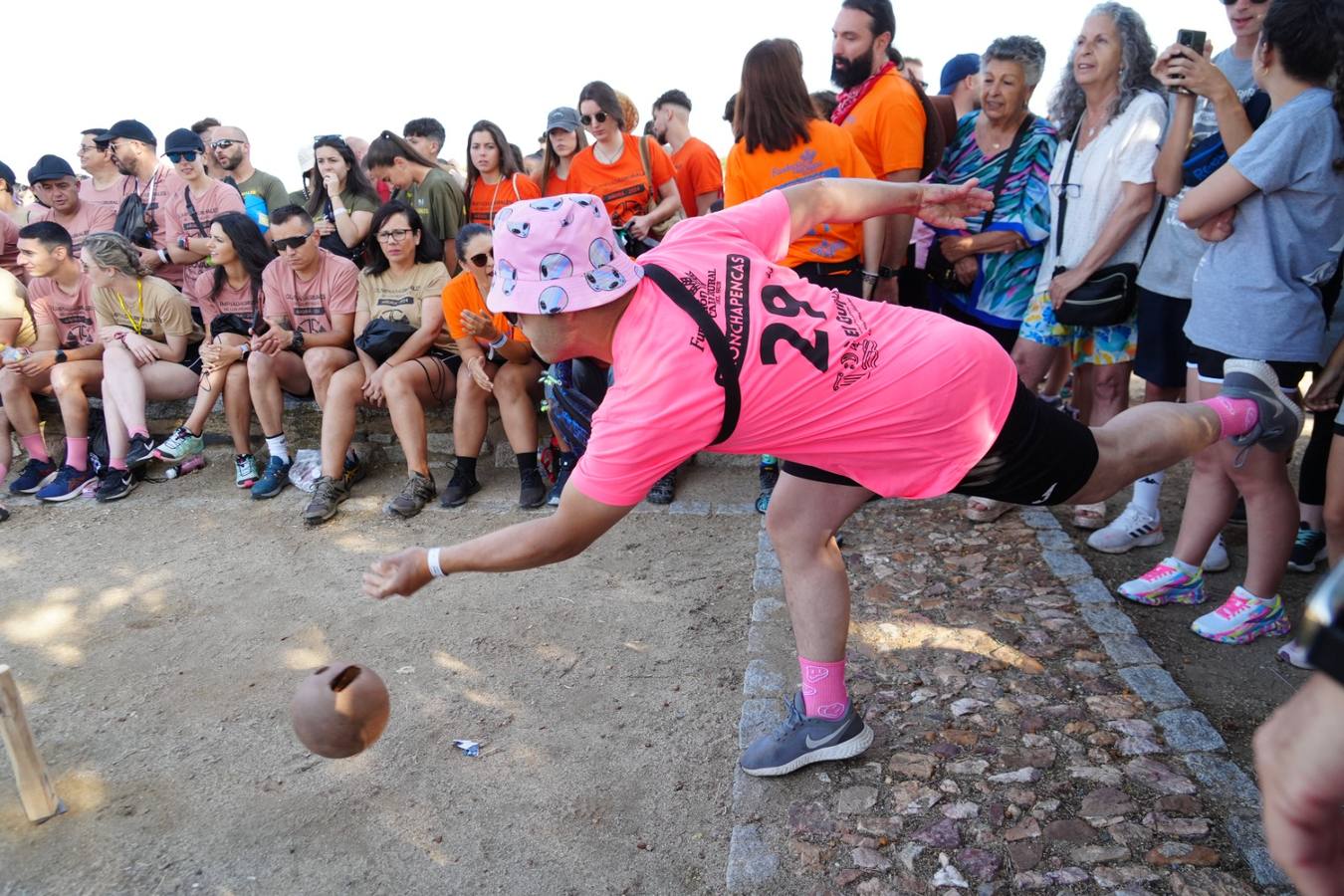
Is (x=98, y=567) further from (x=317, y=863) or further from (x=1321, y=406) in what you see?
→ (x=1321, y=406)

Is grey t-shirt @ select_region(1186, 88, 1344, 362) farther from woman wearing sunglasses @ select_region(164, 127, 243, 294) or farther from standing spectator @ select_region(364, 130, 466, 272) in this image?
woman wearing sunglasses @ select_region(164, 127, 243, 294)

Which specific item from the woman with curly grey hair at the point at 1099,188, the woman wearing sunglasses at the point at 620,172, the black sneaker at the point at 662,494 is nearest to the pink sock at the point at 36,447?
the woman wearing sunglasses at the point at 620,172

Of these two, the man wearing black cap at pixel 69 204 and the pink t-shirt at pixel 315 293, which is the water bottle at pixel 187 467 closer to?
the pink t-shirt at pixel 315 293

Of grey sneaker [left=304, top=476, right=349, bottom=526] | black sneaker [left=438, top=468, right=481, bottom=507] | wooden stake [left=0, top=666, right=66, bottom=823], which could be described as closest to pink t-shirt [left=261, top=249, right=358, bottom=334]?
grey sneaker [left=304, top=476, right=349, bottom=526]

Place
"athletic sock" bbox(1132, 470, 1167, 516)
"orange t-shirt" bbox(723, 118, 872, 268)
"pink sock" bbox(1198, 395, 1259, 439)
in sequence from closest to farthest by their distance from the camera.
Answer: "pink sock" bbox(1198, 395, 1259, 439) → "athletic sock" bbox(1132, 470, 1167, 516) → "orange t-shirt" bbox(723, 118, 872, 268)

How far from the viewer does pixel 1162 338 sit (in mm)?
4141

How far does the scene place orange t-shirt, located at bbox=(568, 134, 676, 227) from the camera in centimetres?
610

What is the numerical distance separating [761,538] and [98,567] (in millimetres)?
3844

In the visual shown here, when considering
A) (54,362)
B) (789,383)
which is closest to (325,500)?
(54,362)

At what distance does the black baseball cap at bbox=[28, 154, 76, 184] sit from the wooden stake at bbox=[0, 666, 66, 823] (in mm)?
5965

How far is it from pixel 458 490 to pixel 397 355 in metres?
0.99

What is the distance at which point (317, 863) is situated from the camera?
112 inches

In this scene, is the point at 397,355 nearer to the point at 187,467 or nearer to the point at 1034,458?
the point at 187,467

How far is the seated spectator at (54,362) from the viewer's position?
664 cm
